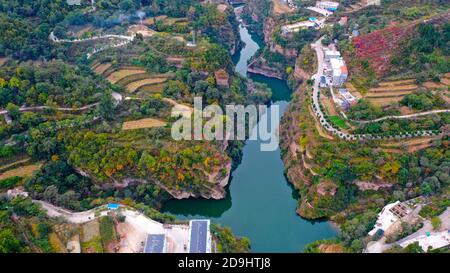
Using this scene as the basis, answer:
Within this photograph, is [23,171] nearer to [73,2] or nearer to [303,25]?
[73,2]

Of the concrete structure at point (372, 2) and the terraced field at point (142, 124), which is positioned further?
the concrete structure at point (372, 2)

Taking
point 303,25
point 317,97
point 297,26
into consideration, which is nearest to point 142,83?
point 317,97

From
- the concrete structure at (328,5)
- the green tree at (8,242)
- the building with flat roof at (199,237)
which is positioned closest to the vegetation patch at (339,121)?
the building with flat roof at (199,237)

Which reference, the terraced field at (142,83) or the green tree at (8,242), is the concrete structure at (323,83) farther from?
the green tree at (8,242)

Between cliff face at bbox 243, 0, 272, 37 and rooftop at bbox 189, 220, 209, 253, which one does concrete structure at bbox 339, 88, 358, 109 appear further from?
cliff face at bbox 243, 0, 272, 37

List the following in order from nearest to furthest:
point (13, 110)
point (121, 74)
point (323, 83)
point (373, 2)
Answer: point (13, 110), point (323, 83), point (121, 74), point (373, 2)
